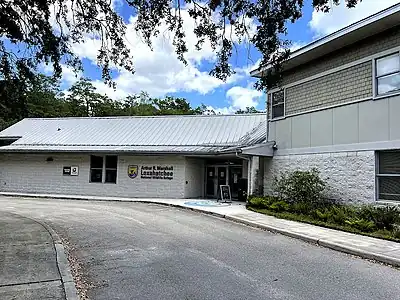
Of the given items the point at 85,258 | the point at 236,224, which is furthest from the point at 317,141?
the point at 85,258

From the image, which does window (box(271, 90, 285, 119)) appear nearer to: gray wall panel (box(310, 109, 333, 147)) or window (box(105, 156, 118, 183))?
gray wall panel (box(310, 109, 333, 147))

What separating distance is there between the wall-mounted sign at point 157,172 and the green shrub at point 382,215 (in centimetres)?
1246

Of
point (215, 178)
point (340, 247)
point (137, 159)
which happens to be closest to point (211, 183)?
point (215, 178)

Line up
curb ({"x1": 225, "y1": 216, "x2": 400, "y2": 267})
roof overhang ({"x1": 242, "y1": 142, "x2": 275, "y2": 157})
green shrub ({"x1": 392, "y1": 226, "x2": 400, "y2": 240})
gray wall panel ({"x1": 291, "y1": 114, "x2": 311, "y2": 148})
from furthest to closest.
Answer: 1. roof overhang ({"x1": 242, "y1": 142, "x2": 275, "y2": 157})
2. gray wall panel ({"x1": 291, "y1": 114, "x2": 311, "y2": 148})
3. green shrub ({"x1": 392, "y1": 226, "x2": 400, "y2": 240})
4. curb ({"x1": 225, "y1": 216, "x2": 400, "y2": 267})

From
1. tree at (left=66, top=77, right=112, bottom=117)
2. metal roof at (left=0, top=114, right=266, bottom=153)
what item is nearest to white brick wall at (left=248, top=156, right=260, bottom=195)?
metal roof at (left=0, top=114, right=266, bottom=153)

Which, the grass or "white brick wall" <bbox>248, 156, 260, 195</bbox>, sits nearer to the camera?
the grass

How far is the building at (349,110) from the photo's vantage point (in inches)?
462

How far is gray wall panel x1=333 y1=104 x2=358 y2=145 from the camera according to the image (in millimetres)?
13008

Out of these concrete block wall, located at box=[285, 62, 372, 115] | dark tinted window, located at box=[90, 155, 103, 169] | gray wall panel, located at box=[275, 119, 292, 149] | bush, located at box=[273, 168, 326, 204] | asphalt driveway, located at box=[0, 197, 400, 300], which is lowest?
asphalt driveway, located at box=[0, 197, 400, 300]

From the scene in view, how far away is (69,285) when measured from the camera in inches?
220

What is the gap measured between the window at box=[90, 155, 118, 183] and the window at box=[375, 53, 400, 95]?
1620cm

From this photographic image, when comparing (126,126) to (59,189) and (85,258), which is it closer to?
(59,189)

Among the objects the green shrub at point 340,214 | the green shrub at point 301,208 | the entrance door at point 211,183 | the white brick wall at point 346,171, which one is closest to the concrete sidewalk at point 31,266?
the green shrub at point 340,214

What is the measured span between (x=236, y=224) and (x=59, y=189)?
15.8 metres
